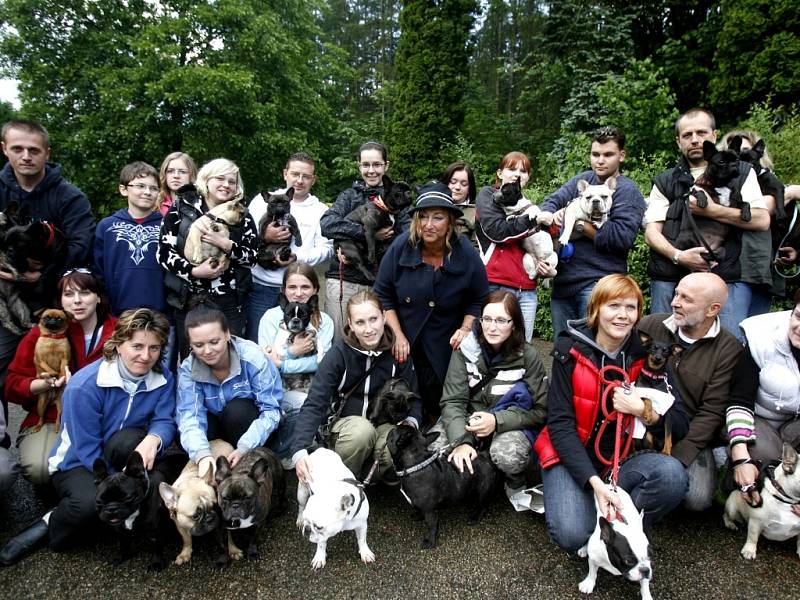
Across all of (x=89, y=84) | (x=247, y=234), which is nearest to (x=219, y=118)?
(x=89, y=84)

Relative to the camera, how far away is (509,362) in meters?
3.37

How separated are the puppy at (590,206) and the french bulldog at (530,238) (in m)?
0.19

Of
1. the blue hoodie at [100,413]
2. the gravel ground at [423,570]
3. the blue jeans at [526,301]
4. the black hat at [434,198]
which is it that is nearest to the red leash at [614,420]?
the gravel ground at [423,570]

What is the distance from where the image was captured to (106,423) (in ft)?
9.93

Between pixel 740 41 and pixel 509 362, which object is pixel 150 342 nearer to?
pixel 509 362

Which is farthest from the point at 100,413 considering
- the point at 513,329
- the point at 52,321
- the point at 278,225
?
the point at 513,329

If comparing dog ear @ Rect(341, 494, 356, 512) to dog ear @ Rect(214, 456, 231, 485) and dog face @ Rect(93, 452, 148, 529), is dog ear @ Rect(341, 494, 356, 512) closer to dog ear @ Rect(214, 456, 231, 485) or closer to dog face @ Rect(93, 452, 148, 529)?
dog ear @ Rect(214, 456, 231, 485)

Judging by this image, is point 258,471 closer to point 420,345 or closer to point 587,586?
point 420,345

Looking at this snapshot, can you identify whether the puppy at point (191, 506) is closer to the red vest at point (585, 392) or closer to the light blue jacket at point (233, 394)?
the light blue jacket at point (233, 394)

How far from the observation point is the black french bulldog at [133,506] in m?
2.56


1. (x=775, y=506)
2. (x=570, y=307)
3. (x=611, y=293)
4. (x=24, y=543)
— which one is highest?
(x=611, y=293)

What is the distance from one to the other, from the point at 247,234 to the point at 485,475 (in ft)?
8.53

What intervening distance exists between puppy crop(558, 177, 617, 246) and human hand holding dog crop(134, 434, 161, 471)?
11.1 feet

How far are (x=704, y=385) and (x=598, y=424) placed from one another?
33.0 inches
